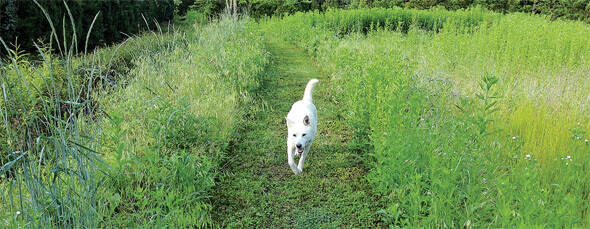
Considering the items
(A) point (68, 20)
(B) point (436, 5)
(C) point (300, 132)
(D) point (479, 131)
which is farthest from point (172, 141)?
(B) point (436, 5)

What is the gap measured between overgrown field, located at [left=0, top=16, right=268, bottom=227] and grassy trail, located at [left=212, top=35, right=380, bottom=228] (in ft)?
0.81

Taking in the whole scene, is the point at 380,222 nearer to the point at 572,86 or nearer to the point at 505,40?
the point at 572,86

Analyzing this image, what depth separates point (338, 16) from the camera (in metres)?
16.9

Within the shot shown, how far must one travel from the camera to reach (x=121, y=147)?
3.07 meters

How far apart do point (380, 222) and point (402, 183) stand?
405 millimetres

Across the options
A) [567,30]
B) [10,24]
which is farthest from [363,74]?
[10,24]

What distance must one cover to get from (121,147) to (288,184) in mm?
1789

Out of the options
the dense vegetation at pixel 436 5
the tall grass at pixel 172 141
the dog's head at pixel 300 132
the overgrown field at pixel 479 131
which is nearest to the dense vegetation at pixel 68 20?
the tall grass at pixel 172 141

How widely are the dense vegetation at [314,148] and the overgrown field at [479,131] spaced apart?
2 centimetres

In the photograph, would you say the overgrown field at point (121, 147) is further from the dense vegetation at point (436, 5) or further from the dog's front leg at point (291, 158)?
the dense vegetation at point (436, 5)

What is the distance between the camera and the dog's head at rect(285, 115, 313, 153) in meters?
4.11

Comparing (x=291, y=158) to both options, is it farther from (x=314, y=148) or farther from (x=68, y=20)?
(x=68, y=20)

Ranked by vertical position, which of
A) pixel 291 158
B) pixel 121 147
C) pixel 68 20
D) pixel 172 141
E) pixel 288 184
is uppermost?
pixel 68 20

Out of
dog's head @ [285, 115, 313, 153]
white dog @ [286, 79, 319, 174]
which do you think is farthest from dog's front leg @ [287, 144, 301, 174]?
dog's head @ [285, 115, 313, 153]
